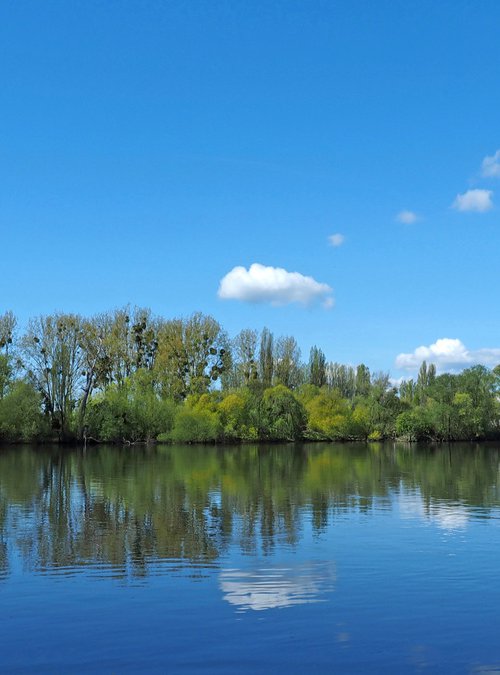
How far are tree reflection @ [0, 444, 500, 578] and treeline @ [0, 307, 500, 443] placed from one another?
126 feet

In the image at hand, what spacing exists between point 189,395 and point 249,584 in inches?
3154

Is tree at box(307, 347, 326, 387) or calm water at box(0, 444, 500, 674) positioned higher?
tree at box(307, 347, 326, 387)

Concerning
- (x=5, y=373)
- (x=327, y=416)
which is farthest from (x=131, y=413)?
(x=327, y=416)

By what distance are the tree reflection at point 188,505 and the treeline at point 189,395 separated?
3848cm

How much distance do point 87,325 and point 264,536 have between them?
70.5 m

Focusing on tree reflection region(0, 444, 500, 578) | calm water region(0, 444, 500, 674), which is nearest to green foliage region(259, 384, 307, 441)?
tree reflection region(0, 444, 500, 578)

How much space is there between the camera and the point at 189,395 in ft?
303

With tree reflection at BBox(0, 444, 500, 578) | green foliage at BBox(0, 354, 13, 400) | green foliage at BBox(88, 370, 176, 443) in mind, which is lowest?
tree reflection at BBox(0, 444, 500, 578)

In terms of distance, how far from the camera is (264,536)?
17922 mm

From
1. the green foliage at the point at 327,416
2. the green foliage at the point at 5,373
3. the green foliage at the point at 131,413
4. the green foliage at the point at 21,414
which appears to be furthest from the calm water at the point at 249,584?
the green foliage at the point at 327,416

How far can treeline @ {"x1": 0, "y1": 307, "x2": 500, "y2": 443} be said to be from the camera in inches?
3216

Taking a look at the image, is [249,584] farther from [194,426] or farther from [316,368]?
[316,368]

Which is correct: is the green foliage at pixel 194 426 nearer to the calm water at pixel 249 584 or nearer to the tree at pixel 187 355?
the tree at pixel 187 355

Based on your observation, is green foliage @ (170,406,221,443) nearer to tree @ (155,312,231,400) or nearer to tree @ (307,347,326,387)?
tree @ (155,312,231,400)
